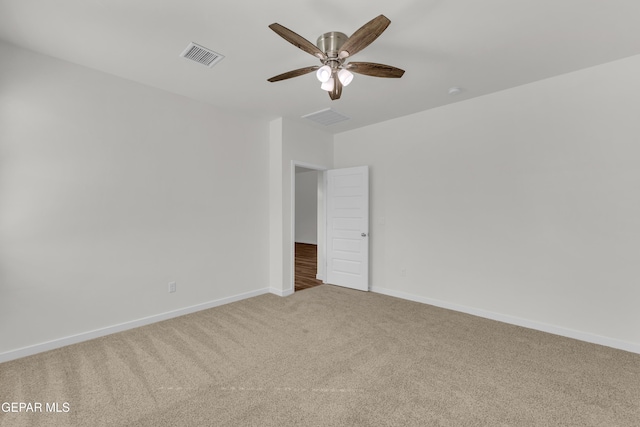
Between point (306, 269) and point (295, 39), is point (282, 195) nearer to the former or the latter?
point (306, 269)

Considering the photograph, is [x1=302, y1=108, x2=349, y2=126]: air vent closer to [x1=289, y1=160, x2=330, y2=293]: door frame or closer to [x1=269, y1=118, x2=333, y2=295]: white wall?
[x1=269, y1=118, x2=333, y2=295]: white wall

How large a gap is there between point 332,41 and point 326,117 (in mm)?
1982

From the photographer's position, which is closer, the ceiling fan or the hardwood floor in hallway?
the ceiling fan

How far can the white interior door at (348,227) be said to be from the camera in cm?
455

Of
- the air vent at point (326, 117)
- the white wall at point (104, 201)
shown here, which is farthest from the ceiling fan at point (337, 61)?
the white wall at point (104, 201)

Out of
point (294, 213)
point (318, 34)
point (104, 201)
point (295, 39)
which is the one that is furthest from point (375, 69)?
point (104, 201)

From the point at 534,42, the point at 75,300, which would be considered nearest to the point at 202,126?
the point at 75,300

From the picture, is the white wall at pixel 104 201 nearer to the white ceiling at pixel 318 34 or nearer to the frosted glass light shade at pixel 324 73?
the white ceiling at pixel 318 34

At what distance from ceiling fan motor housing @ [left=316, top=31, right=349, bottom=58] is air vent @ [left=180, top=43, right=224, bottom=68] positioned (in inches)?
40.0

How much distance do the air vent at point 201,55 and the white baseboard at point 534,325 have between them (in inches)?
152

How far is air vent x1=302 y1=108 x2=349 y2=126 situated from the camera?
4000 mm

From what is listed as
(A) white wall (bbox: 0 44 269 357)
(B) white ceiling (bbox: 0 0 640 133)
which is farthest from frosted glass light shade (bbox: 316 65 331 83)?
(A) white wall (bbox: 0 44 269 357)

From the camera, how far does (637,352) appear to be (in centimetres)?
261

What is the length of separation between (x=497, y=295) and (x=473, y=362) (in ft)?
4.35
